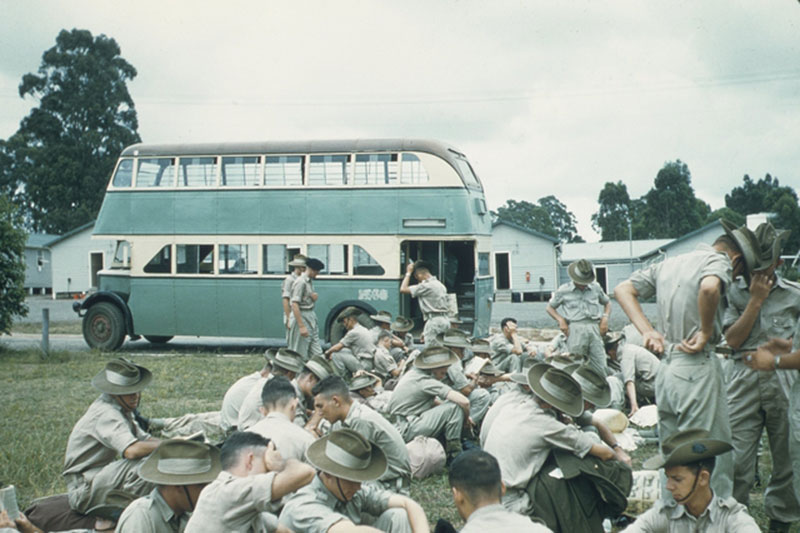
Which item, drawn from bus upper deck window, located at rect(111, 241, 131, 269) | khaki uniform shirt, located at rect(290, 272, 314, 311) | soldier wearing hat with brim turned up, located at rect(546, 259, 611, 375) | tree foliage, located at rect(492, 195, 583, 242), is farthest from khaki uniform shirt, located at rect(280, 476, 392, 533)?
tree foliage, located at rect(492, 195, 583, 242)

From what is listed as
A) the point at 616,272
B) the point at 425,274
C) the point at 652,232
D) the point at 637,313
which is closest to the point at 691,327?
the point at 637,313

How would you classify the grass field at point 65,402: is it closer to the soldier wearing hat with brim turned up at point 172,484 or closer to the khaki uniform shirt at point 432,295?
the soldier wearing hat with brim turned up at point 172,484

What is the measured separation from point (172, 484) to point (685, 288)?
10.3 feet

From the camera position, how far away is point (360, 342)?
1052cm

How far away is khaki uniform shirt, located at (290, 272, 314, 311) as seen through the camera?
10844 millimetres

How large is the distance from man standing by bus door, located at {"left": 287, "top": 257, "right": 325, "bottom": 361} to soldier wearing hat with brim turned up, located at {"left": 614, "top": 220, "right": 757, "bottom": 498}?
22.5ft

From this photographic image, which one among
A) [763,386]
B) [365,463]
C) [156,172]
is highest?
[156,172]

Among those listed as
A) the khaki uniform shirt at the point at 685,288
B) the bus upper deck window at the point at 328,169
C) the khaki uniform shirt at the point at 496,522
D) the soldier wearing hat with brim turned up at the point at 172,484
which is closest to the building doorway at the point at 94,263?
the bus upper deck window at the point at 328,169

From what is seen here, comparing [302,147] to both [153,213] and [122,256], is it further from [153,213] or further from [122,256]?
[122,256]

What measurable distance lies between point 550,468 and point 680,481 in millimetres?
1228

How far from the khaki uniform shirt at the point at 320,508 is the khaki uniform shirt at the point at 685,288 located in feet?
6.78

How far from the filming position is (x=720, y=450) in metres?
3.39

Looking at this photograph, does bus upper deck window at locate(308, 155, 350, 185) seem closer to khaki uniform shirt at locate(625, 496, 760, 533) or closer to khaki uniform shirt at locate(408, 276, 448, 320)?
khaki uniform shirt at locate(408, 276, 448, 320)

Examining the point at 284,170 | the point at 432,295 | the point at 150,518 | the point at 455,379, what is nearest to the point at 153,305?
the point at 284,170
